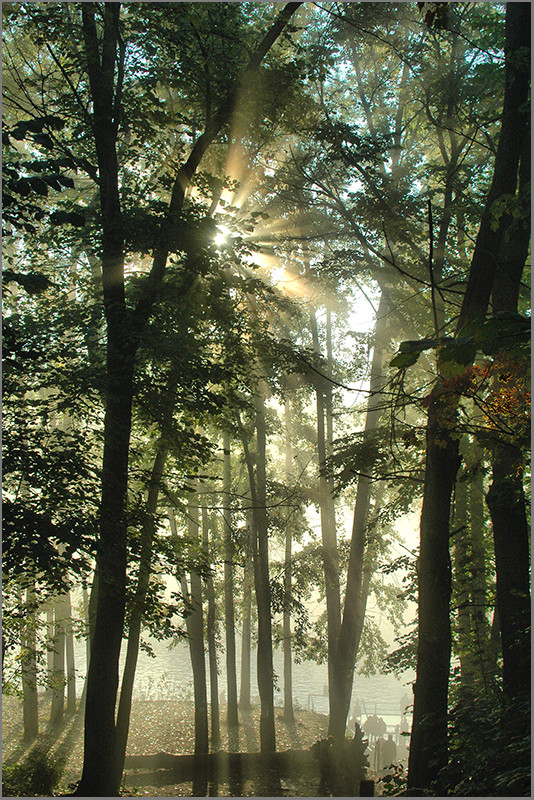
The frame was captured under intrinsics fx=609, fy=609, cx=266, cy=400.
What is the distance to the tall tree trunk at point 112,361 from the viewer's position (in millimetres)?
7633

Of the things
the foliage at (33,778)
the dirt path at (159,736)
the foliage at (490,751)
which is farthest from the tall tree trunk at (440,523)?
the dirt path at (159,736)

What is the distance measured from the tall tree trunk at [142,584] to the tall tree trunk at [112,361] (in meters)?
0.37

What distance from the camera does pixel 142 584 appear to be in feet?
27.7

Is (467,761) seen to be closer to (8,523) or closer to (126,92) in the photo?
(8,523)

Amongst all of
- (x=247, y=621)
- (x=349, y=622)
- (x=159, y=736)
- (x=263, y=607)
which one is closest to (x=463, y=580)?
(x=349, y=622)

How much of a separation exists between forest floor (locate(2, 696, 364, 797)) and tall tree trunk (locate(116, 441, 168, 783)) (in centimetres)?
155

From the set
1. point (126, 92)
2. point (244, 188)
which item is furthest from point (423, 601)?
point (244, 188)

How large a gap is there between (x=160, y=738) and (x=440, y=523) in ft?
57.4

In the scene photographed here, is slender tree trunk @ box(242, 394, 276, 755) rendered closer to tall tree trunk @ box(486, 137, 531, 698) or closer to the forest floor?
the forest floor

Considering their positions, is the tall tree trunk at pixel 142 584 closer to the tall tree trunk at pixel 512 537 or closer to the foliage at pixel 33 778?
the foliage at pixel 33 778

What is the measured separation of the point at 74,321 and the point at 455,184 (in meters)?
7.89

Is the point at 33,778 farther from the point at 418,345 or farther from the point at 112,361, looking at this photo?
the point at 418,345

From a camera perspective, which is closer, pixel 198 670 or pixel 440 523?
pixel 440 523

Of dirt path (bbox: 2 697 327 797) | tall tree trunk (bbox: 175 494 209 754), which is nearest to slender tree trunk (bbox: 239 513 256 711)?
dirt path (bbox: 2 697 327 797)
